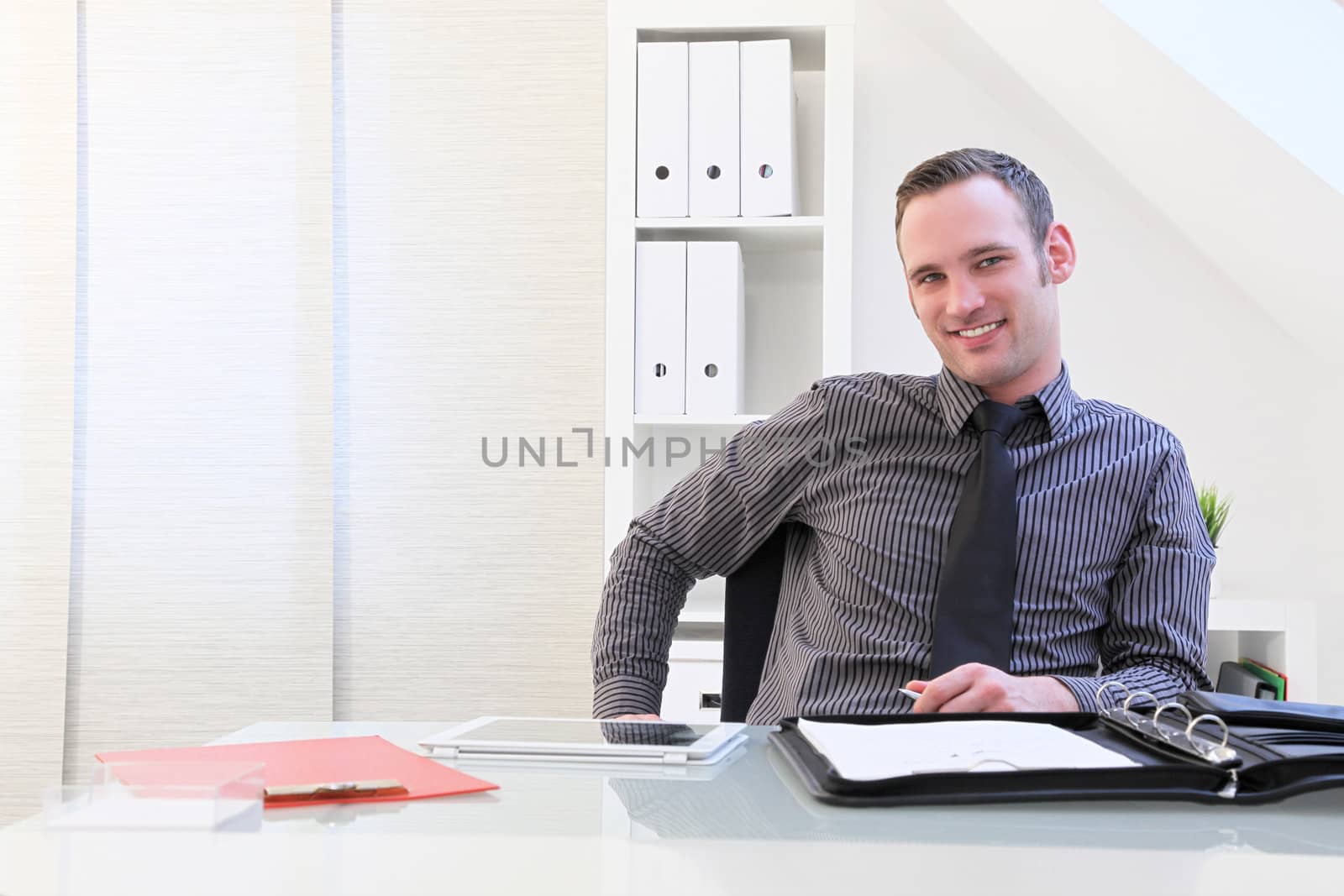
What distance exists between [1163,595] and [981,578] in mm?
221

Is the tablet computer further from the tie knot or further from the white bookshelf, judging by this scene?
the white bookshelf

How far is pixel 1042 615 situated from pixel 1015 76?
5.62 ft

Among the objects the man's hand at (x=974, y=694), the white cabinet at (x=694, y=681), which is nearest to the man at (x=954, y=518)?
the man's hand at (x=974, y=694)

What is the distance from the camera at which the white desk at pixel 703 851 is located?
489mm

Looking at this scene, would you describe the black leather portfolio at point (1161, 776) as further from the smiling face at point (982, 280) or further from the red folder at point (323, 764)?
the smiling face at point (982, 280)

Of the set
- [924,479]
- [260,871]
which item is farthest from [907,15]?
[260,871]

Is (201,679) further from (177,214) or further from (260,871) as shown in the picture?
(260,871)

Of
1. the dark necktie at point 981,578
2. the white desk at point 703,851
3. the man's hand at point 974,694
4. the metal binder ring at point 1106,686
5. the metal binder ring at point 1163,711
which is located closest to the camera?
the white desk at point 703,851

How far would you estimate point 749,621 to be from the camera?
149 centimetres

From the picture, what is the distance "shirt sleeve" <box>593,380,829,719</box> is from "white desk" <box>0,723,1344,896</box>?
32.5 inches

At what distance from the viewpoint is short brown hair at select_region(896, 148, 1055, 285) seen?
4.57ft

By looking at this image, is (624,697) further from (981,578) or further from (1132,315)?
(1132,315)

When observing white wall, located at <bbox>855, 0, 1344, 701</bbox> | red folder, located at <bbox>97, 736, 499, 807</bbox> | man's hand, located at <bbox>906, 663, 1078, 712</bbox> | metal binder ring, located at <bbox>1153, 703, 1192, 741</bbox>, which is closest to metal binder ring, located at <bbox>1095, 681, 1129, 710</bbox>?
man's hand, located at <bbox>906, 663, 1078, 712</bbox>

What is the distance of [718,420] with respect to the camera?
2.45 meters
